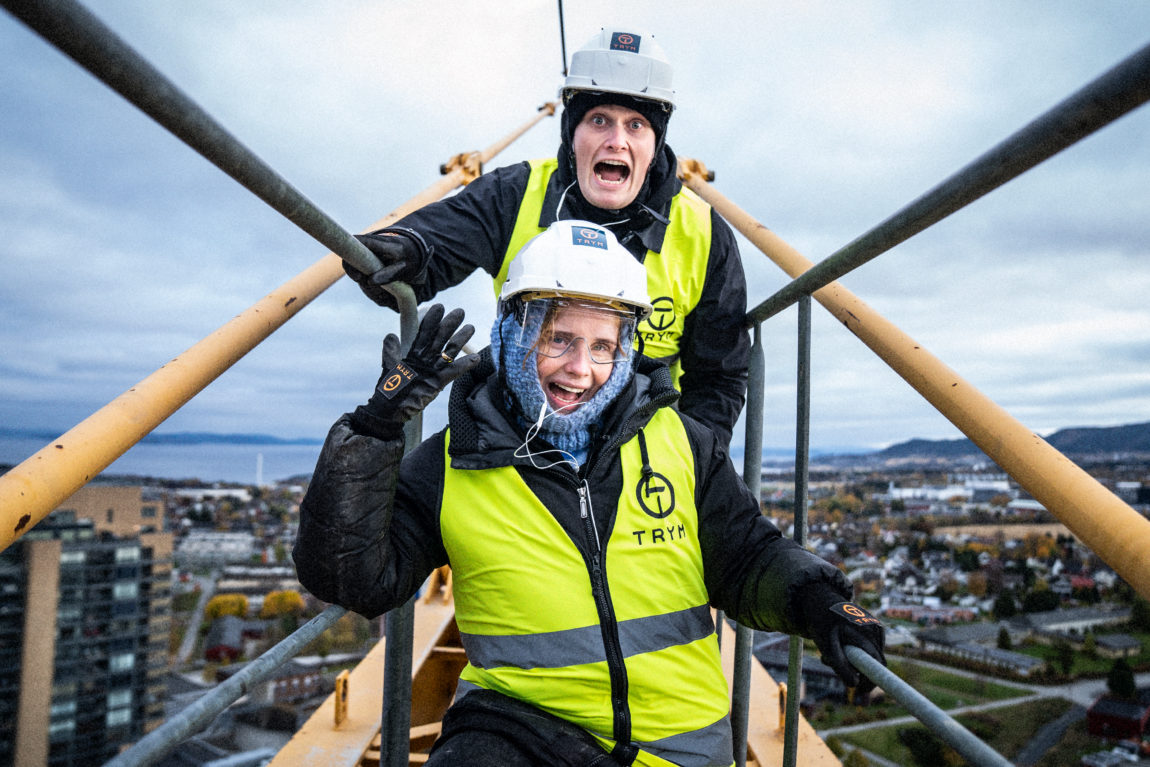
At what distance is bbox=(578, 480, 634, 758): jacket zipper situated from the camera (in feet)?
5.17

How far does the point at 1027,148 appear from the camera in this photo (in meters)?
0.89

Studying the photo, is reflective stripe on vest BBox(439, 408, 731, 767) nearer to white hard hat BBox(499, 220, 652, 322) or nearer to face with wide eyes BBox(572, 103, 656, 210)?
white hard hat BBox(499, 220, 652, 322)

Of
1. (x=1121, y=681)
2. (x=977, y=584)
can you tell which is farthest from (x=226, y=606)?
(x=1121, y=681)

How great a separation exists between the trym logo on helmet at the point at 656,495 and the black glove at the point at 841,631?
39cm

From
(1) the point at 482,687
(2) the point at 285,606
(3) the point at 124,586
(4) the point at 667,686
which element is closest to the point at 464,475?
(1) the point at 482,687

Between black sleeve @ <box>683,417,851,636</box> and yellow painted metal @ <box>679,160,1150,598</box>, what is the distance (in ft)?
1.66

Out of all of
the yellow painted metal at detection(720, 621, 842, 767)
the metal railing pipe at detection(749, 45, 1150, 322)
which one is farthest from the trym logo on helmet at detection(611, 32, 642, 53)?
the yellow painted metal at detection(720, 621, 842, 767)

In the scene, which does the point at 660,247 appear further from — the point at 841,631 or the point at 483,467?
the point at 841,631

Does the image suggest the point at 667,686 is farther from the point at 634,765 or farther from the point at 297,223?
the point at 297,223

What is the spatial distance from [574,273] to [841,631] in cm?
108

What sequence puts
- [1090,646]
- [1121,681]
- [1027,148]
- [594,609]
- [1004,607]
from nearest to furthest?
[1027,148]
[594,609]
[1121,681]
[1090,646]
[1004,607]

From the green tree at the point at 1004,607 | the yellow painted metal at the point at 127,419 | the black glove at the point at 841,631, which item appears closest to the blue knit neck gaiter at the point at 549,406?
the yellow painted metal at the point at 127,419

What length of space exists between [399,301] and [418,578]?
28.7 inches

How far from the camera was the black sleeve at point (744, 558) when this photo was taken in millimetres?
1642
